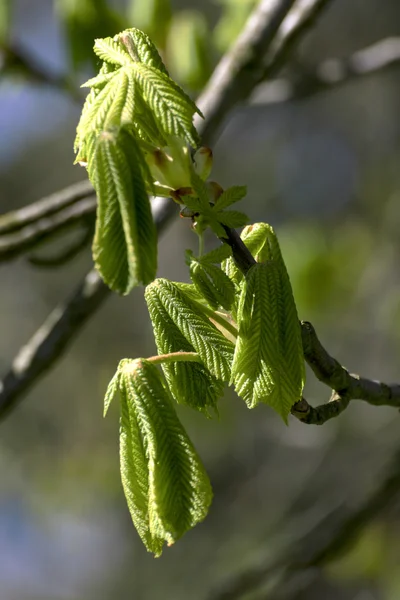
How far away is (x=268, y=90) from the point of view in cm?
255

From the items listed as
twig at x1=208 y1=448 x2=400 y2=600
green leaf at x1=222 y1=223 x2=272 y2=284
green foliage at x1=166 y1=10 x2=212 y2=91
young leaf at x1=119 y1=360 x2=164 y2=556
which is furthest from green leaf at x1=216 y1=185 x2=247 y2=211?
green foliage at x1=166 y1=10 x2=212 y2=91

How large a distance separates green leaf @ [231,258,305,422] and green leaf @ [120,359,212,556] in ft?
0.29

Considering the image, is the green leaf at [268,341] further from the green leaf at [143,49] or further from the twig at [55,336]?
the twig at [55,336]

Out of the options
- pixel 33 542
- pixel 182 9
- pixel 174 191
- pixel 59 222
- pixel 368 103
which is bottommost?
pixel 174 191

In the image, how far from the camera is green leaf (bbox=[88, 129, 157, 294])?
2.24 feet

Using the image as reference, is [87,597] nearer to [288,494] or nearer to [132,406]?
[288,494]

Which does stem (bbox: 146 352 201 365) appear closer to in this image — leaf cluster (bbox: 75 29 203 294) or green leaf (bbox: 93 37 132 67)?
leaf cluster (bbox: 75 29 203 294)

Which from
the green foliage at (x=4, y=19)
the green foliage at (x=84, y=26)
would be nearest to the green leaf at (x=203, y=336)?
the green foliage at (x=84, y=26)

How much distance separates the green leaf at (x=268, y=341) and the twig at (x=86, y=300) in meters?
0.92

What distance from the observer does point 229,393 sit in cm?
488

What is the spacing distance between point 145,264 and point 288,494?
495 centimetres

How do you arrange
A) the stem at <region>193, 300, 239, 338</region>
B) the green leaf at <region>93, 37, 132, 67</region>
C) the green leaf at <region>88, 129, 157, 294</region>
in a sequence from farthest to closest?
the stem at <region>193, 300, 239, 338</region> < the green leaf at <region>93, 37, 132, 67</region> < the green leaf at <region>88, 129, 157, 294</region>

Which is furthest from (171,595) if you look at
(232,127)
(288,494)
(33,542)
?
(232,127)

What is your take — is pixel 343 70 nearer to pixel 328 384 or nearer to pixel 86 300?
pixel 86 300
